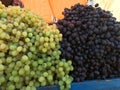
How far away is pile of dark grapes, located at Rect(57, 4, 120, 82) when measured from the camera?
1.54 meters

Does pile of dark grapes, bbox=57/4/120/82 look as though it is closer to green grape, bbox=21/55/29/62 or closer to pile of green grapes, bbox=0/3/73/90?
pile of green grapes, bbox=0/3/73/90

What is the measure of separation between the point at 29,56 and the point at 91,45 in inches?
13.6

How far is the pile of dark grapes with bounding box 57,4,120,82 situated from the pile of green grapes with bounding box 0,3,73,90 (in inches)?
2.5

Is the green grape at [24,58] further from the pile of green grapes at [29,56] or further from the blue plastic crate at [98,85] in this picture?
the blue plastic crate at [98,85]

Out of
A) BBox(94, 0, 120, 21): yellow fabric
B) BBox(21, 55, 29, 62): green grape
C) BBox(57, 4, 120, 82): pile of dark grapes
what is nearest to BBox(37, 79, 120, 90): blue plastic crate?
BBox(57, 4, 120, 82): pile of dark grapes

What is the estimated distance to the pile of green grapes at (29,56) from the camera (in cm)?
140

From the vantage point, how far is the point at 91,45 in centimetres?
157

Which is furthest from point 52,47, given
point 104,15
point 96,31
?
point 104,15

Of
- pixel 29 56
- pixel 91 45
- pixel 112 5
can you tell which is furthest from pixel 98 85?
pixel 112 5

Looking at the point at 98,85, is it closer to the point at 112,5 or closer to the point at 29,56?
the point at 29,56

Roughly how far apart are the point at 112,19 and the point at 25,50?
1.76 ft

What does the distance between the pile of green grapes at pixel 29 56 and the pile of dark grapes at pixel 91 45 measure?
0.21 feet

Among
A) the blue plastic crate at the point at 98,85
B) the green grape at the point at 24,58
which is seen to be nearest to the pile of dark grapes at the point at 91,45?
the blue plastic crate at the point at 98,85

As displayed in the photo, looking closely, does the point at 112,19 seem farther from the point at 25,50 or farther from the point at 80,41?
the point at 25,50
